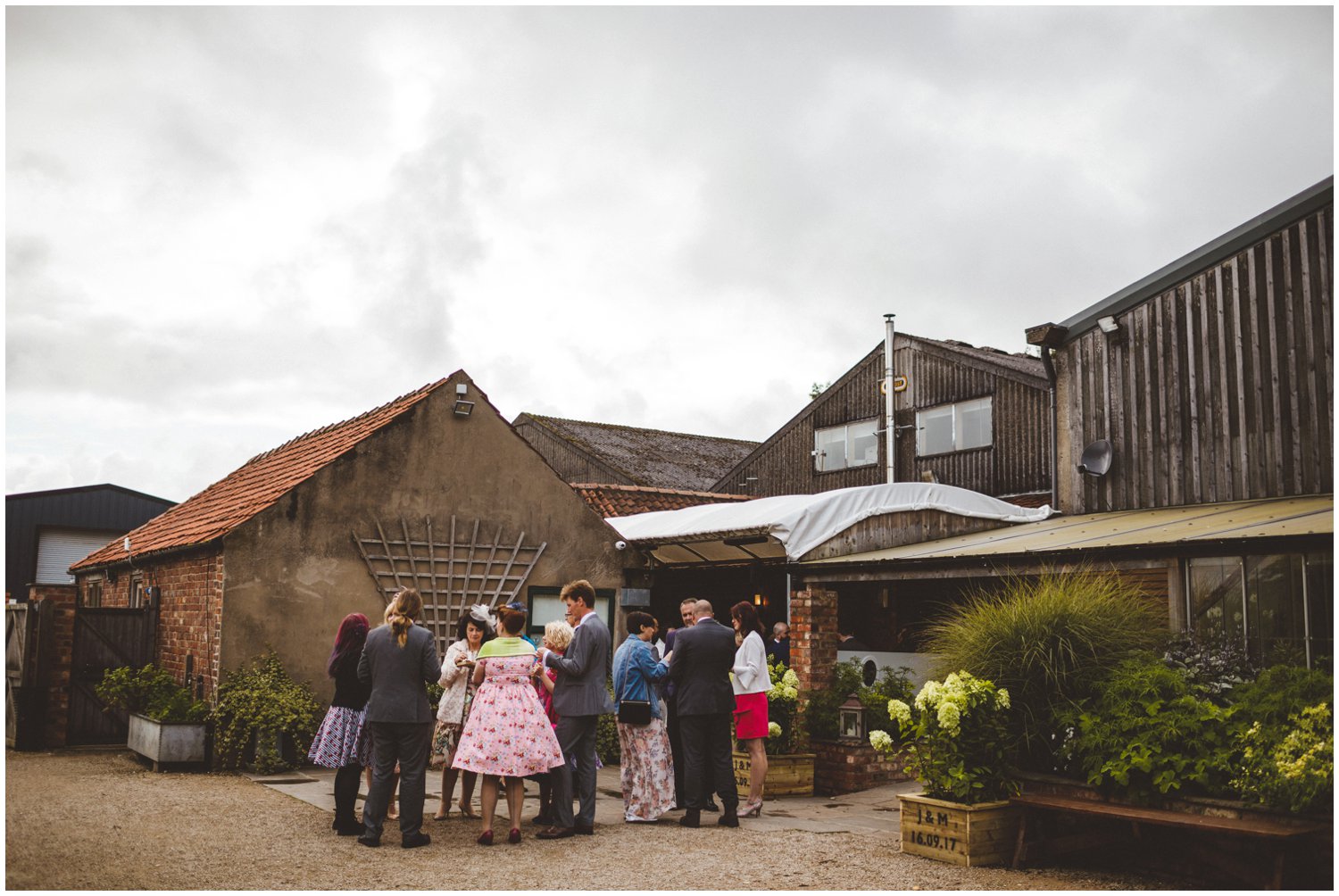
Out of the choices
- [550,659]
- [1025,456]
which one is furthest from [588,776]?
[1025,456]

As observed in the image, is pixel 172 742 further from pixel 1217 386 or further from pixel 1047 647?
pixel 1217 386

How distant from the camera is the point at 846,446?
2592 cm

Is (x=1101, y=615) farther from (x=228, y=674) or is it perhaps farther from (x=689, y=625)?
(x=228, y=674)

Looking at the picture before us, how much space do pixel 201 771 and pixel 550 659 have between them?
5.23 m

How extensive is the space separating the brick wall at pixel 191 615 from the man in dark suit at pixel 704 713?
577cm

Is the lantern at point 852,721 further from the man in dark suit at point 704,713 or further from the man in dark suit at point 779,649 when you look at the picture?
the man in dark suit at point 704,713

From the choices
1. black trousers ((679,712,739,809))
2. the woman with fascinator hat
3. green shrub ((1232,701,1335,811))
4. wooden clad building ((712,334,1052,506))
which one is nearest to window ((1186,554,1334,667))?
green shrub ((1232,701,1335,811))

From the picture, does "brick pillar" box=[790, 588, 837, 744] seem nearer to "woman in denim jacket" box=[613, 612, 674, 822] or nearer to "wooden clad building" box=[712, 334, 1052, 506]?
"woman in denim jacket" box=[613, 612, 674, 822]

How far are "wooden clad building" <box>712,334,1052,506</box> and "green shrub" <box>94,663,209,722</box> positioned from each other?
1561 centimetres

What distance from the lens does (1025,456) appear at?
21.6 m

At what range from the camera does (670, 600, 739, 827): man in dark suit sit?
868 cm

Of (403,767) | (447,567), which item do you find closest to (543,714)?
(403,767)

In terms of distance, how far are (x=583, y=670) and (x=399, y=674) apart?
1432 mm

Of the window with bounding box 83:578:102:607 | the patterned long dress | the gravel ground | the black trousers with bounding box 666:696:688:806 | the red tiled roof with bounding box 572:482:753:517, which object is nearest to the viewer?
the gravel ground
